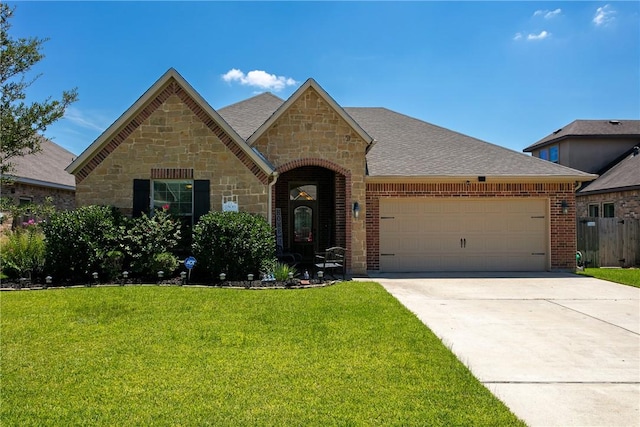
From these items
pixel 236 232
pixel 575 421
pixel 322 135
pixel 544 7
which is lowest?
pixel 575 421

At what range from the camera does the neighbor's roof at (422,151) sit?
42.1 ft

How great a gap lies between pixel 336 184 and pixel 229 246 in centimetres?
439

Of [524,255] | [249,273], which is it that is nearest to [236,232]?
[249,273]

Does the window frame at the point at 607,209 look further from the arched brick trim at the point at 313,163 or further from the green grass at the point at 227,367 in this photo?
the green grass at the point at 227,367

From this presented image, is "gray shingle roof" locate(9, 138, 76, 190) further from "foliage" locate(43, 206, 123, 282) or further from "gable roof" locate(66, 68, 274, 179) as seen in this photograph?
"foliage" locate(43, 206, 123, 282)

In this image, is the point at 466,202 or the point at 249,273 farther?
the point at 466,202

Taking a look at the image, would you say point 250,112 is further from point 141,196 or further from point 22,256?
point 22,256

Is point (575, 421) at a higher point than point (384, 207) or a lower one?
lower

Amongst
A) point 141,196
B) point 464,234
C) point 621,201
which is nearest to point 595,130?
point 621,201

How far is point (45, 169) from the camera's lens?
18.0 m

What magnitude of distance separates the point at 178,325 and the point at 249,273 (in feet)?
12.8

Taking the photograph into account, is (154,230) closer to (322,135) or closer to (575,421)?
(322,135)

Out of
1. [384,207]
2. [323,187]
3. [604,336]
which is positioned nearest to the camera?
[604,336]

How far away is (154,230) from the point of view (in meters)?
10.0
